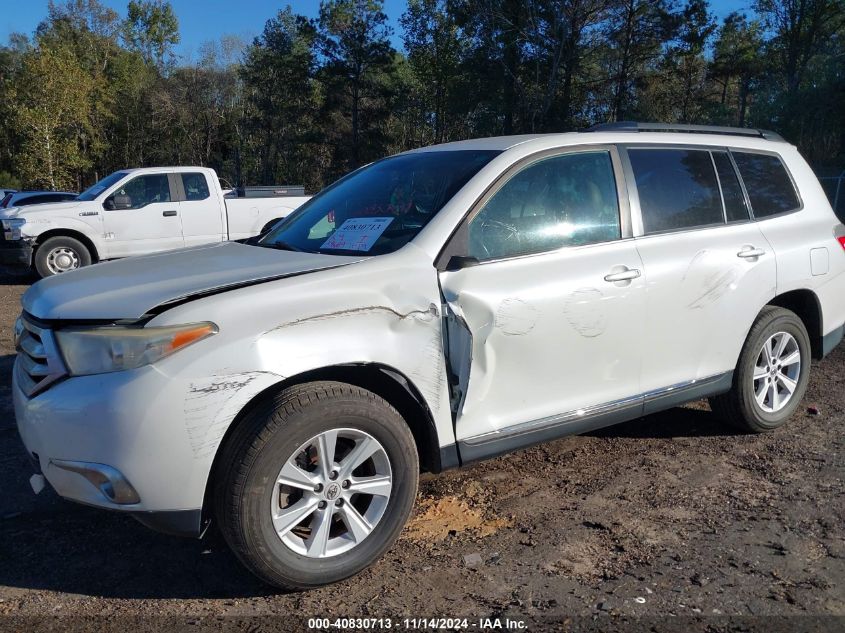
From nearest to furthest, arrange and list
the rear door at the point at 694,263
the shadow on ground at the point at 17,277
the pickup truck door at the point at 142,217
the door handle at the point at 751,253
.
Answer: the rear door at the point at 694,263, the door handle at the point at 751,253, the pickup truck door at the point at 142,217, the shadow on ground at the point at 17,277

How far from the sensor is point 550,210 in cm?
350

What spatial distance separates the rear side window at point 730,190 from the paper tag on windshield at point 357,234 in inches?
83.9

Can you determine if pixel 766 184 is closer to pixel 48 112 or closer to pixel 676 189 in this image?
pixel 676 189

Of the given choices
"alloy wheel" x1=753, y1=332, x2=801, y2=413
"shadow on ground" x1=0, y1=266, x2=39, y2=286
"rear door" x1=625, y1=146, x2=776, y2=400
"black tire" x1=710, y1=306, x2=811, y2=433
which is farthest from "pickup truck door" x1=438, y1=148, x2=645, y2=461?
"shadow on ground" x1=0, y1=266, x2=39, y2=286

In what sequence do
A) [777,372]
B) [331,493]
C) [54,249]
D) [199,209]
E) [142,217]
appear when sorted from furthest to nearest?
[199,209]
[142,217]
[54,249]
[777,372]
[331,493]

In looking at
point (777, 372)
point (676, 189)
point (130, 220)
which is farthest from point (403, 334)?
point (130, 220)

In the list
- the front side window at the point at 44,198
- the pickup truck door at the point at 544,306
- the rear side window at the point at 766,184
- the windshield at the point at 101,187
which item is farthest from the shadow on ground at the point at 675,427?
the front side window at the point at 44,198

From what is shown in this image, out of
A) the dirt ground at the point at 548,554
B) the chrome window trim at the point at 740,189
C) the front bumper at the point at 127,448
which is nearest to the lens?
the front bumper at the point at 127,448

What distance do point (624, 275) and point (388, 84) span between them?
1562 inches

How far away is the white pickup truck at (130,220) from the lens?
11.6 m

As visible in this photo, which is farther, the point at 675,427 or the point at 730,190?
the point at 675,427

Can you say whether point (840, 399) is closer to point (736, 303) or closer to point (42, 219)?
point (736, 303)

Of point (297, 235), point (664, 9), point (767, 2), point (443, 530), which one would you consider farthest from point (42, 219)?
point (767, 2)

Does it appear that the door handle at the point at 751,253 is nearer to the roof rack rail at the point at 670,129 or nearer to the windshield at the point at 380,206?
the roof rack rail at the point at 670,129
